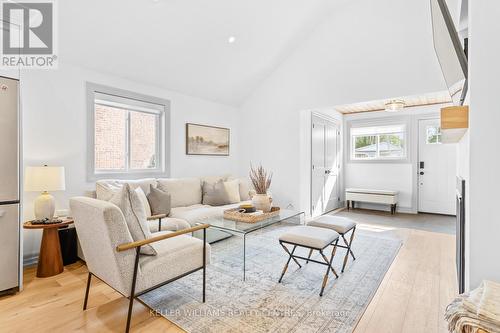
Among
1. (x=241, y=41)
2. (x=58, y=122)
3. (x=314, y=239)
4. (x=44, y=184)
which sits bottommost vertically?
(x=314, y=239)

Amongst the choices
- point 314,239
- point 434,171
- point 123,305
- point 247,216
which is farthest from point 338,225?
point 434,171

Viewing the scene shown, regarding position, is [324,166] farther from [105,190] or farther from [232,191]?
[105,190]

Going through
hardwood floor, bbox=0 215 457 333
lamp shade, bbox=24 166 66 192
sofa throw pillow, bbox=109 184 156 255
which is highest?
lamp shade, bbox=24 166 66 192

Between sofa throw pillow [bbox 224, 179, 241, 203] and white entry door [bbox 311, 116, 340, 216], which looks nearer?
sofa throw pillow [bbox 224, 179, 241, 203]

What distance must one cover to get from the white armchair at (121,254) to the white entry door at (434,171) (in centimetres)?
591

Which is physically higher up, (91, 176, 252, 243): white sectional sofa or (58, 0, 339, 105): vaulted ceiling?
(58, 0, 339, 105): vaulted ceiling

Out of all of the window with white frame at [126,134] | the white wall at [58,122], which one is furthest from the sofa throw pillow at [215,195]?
the white wall at [58,122]

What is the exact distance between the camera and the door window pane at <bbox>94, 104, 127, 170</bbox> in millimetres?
3684

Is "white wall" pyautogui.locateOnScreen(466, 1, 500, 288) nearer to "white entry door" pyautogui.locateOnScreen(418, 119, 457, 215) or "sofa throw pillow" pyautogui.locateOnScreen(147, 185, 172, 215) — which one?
"sofa throw pillow" pyautogui.locateOnScreen(147, 185, 172, 215)

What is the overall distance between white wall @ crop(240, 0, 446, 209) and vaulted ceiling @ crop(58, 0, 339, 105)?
399 millimetres

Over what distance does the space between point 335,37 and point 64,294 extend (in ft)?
17.0

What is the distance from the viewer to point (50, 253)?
2689mm

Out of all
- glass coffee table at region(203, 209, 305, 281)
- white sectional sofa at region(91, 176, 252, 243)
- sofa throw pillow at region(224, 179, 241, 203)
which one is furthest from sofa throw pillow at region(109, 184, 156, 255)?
sofa throw pillow at region(224, 179, 241, 203)
